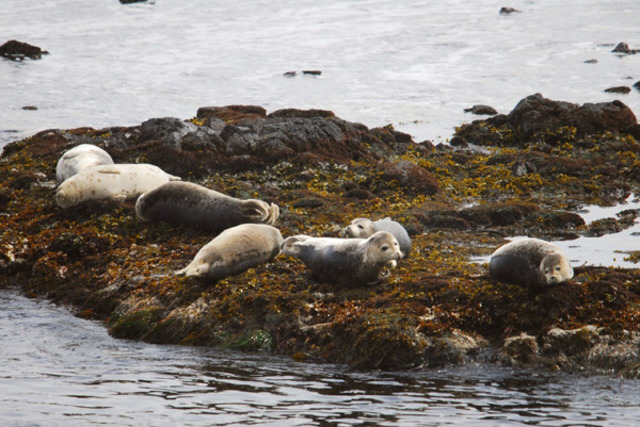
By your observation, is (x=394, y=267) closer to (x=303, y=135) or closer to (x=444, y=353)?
(x=444, y=353)

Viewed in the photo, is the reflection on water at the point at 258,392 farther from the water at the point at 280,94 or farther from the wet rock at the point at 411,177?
the wet rock at the point at 411,177

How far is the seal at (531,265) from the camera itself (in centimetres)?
750

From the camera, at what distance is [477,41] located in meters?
36.1

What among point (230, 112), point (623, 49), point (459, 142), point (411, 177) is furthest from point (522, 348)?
point (623, 49)

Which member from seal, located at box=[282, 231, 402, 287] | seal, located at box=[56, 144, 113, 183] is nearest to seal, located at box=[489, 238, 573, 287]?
seal, located at box=[282, 231, 402, 287]

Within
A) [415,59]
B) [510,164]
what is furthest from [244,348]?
[415,59]

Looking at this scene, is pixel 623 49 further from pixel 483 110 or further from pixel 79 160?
pixel 79 160

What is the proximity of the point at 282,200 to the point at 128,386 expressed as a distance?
5.83 m

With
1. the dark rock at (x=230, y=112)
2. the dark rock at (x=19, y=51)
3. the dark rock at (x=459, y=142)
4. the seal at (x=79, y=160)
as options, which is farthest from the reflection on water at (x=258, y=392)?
the dark rock at (x=19, y=51)

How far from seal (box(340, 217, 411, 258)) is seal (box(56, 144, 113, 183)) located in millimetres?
4649

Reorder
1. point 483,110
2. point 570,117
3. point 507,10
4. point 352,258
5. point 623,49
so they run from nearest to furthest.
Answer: point 352,258 → point 570,117 → point 483,110 → point 623,49 → point 507,10

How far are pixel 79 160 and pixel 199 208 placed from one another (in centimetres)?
307

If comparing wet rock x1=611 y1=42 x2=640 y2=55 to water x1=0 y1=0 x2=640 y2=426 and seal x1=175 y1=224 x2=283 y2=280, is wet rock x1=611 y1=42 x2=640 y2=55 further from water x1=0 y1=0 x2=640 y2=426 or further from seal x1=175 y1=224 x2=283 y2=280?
seal x1=175 y1=224 x2=283 y2=280

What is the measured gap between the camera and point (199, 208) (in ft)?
33.4
